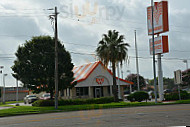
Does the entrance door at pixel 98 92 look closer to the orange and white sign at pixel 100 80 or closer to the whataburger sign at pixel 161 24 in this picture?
the orange and white sign at pixel 100 80

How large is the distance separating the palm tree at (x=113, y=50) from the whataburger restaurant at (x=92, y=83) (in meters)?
8.89

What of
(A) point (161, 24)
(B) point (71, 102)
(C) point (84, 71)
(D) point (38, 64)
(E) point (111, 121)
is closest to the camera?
(E) point (111, 121)

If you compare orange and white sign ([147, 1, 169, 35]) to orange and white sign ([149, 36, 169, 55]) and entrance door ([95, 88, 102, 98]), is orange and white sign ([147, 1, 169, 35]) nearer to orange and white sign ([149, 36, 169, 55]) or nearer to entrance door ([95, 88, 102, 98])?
orange and white sign ([149, 36, 169, 55])

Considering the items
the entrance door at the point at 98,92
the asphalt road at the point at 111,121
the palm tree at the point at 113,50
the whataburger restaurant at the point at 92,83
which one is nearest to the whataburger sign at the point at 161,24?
the palm tree at the point at 113,50

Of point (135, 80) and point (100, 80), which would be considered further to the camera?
point (135, 80)

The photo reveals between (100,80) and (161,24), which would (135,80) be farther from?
(161,24)

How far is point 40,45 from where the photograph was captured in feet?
107

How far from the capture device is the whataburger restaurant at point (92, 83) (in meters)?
44.1

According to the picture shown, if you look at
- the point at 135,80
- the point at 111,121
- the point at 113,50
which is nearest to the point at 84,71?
the point at 113,50

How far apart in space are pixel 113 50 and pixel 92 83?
11724mm

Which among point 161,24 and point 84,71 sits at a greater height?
point 161,24

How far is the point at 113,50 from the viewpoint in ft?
113

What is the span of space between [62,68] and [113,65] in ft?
23.0

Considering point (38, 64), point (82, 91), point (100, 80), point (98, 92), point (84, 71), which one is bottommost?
point (98, 92)
